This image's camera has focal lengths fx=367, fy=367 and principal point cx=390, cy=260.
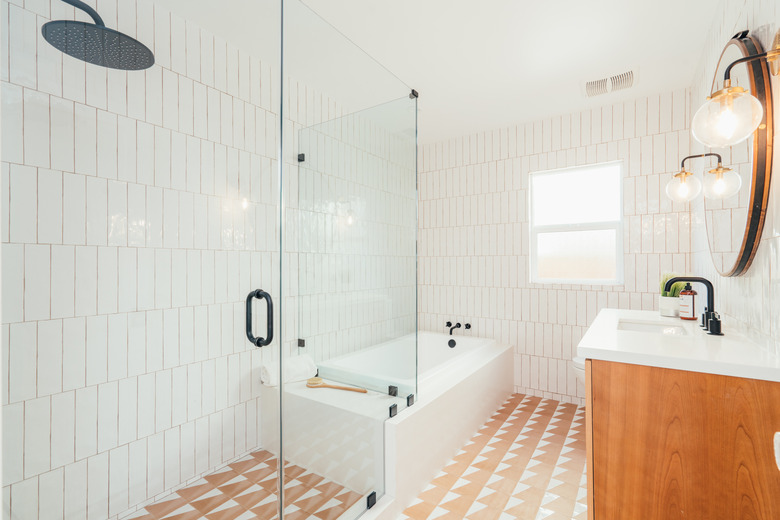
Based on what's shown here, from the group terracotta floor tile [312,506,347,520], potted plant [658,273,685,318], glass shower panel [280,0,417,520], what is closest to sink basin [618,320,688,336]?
potted plant [658,273,685,318]

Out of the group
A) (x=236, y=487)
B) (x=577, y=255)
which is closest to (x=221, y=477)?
(x=236, y=487)

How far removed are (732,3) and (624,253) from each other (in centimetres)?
179

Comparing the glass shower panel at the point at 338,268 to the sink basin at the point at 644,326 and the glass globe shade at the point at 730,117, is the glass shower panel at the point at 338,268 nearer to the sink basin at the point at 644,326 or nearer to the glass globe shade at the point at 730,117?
the sink basin at the point at 644,326

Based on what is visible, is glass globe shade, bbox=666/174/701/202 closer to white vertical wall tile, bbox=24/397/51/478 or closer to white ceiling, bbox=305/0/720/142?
white ceiling, bbox=305/0/720/142

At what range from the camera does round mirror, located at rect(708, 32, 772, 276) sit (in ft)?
3.96

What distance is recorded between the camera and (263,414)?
227 centimetres

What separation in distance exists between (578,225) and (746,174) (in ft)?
6.59

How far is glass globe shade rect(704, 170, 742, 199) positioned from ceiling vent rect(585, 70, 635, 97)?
132 centimetres

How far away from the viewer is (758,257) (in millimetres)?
1325

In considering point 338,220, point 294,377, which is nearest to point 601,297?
point 338,220

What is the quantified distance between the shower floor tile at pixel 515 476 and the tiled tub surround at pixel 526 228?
0.72 m

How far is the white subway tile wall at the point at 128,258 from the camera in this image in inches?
47.5

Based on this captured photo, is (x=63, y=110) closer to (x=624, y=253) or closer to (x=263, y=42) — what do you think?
(x=263, y=42)

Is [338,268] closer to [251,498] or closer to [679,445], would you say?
[251,498]
